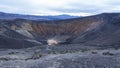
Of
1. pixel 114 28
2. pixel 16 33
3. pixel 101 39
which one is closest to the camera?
pixel 101 39

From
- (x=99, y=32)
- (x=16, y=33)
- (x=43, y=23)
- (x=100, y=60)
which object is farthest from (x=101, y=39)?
(x=100, y=60)

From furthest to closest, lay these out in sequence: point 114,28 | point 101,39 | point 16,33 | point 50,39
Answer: point 50,39 < point 16,33 < point 114,28 < point 101,39

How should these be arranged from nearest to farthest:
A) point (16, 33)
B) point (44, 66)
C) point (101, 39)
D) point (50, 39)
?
point (44, 66) → point (101, 39) → point (16, 33) → point (50, 39)

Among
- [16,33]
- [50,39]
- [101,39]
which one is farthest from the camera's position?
[50,39]

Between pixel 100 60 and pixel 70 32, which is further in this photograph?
pixel 70 32

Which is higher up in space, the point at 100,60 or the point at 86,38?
the point at 100,60

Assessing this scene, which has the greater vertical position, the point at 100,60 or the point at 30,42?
the point at 100,60

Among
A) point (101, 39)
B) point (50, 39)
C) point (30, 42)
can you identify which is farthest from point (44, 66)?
point (50, 39)

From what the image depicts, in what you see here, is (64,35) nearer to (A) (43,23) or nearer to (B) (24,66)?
(A) (43,23)

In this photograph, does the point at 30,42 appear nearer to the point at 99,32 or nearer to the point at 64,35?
the point at 99,32
